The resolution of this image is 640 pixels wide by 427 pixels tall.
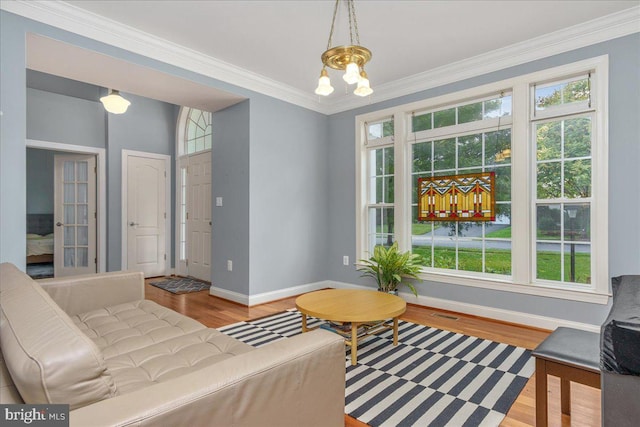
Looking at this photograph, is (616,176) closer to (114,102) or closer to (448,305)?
(448,305)

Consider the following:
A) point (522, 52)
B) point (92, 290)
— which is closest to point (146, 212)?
point (92, 290)

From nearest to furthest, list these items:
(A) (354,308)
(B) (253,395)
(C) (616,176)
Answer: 1. (B) (253,395)
2. (A) (354,308)
3. (C) (616,176)

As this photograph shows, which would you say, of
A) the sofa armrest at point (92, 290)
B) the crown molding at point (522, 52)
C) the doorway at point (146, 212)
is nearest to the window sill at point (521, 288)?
the crown molding at point (522, 52)

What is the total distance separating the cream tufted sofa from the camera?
76 cm

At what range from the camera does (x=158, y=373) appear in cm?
140

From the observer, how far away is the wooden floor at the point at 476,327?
1745 mm

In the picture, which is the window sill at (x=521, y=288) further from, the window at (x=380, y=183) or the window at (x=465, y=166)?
the window at (x=380, y=183)

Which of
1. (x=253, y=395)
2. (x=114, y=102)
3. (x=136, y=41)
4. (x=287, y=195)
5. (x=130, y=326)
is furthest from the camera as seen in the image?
(x=287, y=195)

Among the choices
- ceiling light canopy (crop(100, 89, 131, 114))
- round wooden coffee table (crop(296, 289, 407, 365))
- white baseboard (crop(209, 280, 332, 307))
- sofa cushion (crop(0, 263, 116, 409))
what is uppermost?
ceiling light canopy (crop(100, 89, 131, 114))

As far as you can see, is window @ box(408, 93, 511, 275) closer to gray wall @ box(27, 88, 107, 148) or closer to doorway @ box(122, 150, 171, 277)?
doorway @ box(122, 150, 171, 277)

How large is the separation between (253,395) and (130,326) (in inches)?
53.3

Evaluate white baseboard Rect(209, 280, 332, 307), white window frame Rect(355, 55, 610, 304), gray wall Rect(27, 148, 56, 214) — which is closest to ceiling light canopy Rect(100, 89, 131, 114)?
white baseboard Rect(209, 280, 332, 307)

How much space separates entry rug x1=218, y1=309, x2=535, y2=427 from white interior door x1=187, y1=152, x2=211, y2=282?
2473 mm

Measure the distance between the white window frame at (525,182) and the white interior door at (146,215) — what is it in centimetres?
396
